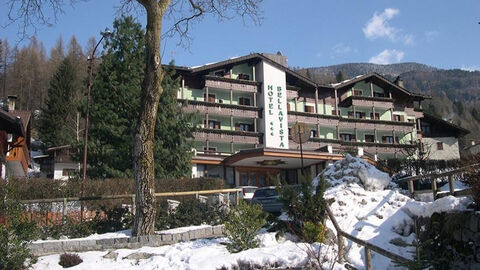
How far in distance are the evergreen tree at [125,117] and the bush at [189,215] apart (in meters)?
7.44

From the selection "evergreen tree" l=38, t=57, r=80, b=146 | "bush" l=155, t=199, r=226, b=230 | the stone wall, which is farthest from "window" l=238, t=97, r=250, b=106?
the stone wall

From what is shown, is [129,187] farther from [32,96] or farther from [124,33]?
[32,96]

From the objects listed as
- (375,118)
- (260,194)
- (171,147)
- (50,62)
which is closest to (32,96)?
(50,62)

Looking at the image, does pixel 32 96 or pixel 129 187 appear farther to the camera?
pixel 32 96

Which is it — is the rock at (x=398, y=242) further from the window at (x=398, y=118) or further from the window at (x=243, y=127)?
the window at (x=398, y=118)

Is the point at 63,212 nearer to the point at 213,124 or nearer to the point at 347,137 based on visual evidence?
the point at 213,124

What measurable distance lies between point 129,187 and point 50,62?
6961 cm

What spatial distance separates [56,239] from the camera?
14.3 meters

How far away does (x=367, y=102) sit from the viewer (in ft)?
164

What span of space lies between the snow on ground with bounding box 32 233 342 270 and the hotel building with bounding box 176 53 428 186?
69.1ft

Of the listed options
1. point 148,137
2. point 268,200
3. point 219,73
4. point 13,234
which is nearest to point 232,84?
point 219,73

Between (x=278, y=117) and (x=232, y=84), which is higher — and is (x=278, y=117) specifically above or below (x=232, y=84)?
below

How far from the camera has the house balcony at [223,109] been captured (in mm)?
40781

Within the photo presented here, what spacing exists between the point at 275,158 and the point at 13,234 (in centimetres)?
2566
